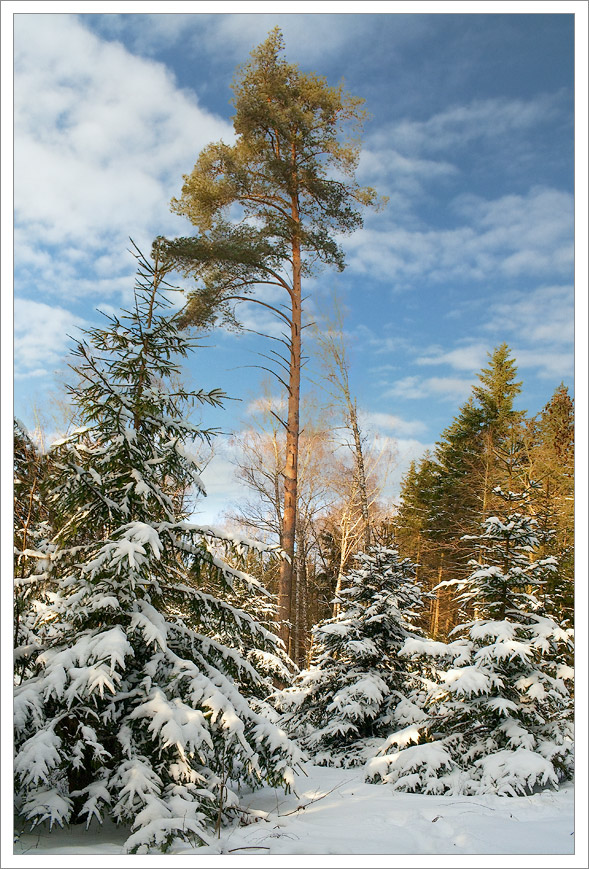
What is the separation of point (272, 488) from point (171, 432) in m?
8.10

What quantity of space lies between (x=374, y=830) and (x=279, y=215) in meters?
7.58

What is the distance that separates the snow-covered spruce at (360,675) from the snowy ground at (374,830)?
5.70ft

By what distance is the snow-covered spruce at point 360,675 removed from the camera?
584cm

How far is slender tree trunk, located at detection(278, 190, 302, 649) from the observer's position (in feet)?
25.5

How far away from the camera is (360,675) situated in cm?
610

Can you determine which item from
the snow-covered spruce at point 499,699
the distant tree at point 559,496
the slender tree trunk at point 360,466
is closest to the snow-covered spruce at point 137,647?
the snow-covered spruce at point 499,699

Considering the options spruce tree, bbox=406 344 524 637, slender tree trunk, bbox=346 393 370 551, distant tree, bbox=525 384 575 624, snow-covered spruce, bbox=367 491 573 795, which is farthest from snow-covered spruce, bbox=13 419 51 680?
slender tree trunk, bbox=346 393 370 551

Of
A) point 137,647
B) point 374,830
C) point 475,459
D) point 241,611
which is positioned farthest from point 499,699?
point 475,459

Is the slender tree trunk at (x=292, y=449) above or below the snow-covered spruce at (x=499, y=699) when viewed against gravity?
above

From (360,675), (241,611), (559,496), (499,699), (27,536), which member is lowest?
(360,675)

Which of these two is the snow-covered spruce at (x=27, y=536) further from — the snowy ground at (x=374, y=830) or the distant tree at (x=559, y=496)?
the distant tree at (x=559, y=496)

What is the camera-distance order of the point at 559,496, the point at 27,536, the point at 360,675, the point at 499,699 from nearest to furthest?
the point at 27,536
the point at 499,699
the point at 559,496
the point at 360,675

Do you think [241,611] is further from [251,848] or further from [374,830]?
[374,830]

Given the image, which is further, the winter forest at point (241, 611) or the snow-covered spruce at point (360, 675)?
the snow-covered spruce at point (360, 675)
